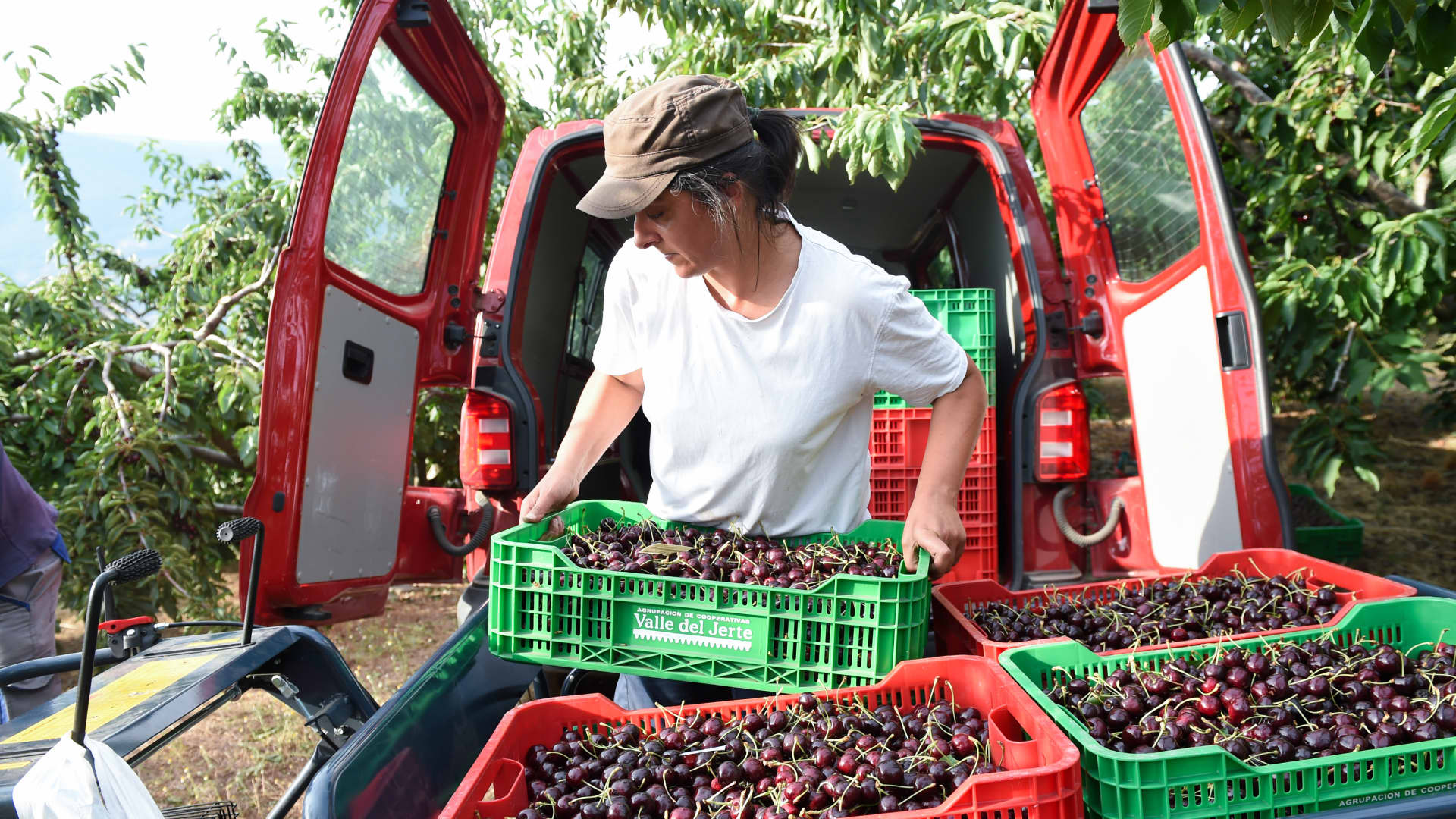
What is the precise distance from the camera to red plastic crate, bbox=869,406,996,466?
316cm

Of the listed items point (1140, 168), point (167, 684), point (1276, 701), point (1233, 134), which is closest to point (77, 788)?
point (167, 684)

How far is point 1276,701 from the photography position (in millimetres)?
1528

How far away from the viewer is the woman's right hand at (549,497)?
1918mm

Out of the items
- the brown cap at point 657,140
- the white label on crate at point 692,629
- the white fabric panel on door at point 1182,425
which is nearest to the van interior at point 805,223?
the white fabric panel on door at point 1182,425

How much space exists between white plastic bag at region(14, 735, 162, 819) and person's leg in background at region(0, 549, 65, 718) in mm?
2018

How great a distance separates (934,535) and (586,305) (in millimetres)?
2729

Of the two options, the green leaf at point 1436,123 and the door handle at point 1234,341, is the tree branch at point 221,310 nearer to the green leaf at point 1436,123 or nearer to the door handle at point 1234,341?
the door handle at point 1234,341

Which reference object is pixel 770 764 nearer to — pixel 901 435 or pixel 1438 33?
pixel 1438 33

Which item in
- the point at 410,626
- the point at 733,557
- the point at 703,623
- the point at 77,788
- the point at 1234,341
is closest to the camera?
the point at 77,788

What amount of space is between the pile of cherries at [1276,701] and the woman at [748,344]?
0.37 meters

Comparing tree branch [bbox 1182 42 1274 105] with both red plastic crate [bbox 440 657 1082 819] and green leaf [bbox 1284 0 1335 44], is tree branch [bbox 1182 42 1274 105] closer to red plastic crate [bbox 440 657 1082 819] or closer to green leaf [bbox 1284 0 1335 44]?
green leaf [bbox 1284 0 1335 44]

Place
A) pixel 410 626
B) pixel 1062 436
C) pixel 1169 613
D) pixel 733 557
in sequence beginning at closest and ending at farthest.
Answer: pixel 733 557 < pixel 1169 613 < pixel 1062 436 < pixel 410 626

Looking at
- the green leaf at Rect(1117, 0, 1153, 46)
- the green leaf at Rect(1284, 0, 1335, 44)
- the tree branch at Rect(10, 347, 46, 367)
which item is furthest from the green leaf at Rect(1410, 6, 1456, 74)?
the tree branch at Rect(10, 347, 46, 367)

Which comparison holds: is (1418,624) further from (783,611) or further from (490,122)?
(490,122)
